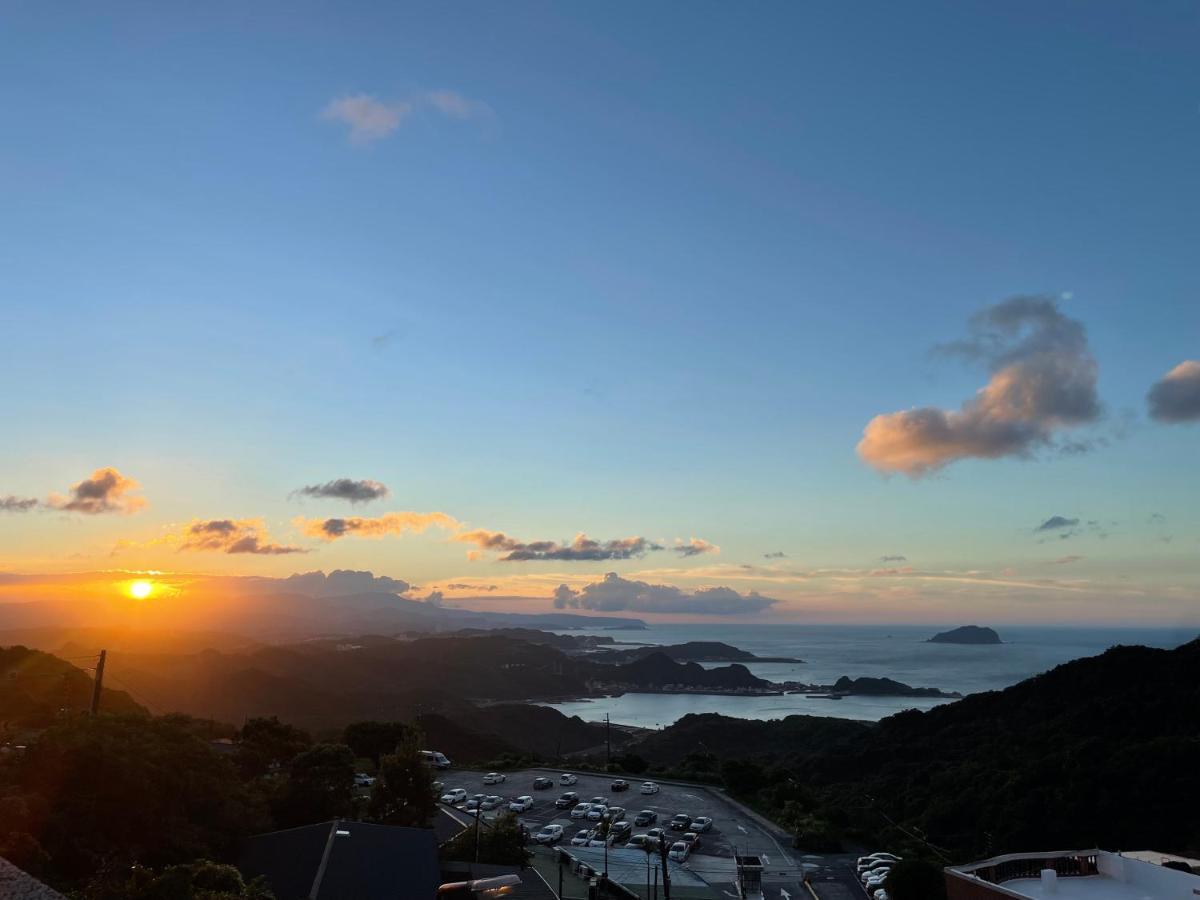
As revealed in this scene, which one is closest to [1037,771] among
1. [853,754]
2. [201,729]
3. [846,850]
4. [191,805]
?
[846,850]

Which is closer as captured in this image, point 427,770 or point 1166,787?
point 427,770

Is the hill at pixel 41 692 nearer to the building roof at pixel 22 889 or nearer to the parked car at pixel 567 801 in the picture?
the parked car at pixel 567 801

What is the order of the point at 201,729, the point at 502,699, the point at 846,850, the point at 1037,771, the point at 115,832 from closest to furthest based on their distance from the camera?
the point at 115,832, the point at 846,850, the point at 1037,771, the point at 201,729, the point at 502,699

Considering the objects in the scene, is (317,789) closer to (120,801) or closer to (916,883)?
(120,801)

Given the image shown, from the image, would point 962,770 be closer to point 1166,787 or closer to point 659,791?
point 1166,787

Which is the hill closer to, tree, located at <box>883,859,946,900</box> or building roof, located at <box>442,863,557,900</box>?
building roof, located at <box>442,863,557,900</box>

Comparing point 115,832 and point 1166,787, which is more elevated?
point 115,832
